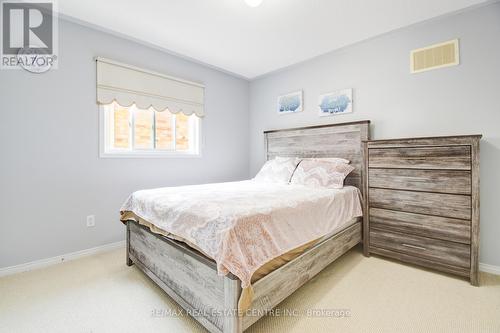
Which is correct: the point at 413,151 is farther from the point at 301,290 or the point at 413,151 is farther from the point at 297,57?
the point at 297,57

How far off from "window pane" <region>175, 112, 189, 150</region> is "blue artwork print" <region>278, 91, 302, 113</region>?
4.98 feet

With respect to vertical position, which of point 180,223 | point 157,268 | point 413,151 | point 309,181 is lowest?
point 157,268

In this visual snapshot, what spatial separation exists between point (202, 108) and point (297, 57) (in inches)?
62.0

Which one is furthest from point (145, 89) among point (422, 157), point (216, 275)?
point (422, 157)

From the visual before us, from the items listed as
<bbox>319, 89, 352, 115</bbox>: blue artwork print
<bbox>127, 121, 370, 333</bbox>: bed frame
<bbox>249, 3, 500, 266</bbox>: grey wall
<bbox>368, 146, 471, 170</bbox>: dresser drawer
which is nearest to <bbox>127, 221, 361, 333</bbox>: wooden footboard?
<bbox>127, 121, 370, 333</bbox>: bed frame

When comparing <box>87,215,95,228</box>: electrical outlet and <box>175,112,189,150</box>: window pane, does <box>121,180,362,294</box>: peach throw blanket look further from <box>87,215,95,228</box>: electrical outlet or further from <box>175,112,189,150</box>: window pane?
<box>175,112,189,150</box>: window pane

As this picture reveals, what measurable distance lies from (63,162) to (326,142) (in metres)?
3.07

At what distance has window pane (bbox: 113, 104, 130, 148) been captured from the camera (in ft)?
9.13

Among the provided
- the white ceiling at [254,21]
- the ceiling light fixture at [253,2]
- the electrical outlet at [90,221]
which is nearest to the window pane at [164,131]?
the white ceiling at [254,21]

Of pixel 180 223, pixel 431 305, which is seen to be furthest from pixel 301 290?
pixel 180 223

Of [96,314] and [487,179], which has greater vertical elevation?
[487,179]

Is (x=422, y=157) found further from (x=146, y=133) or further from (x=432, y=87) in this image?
(x=146, y=133)

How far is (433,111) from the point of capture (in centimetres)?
237

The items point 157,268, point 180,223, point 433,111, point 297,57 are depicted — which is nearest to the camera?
point 180,223
